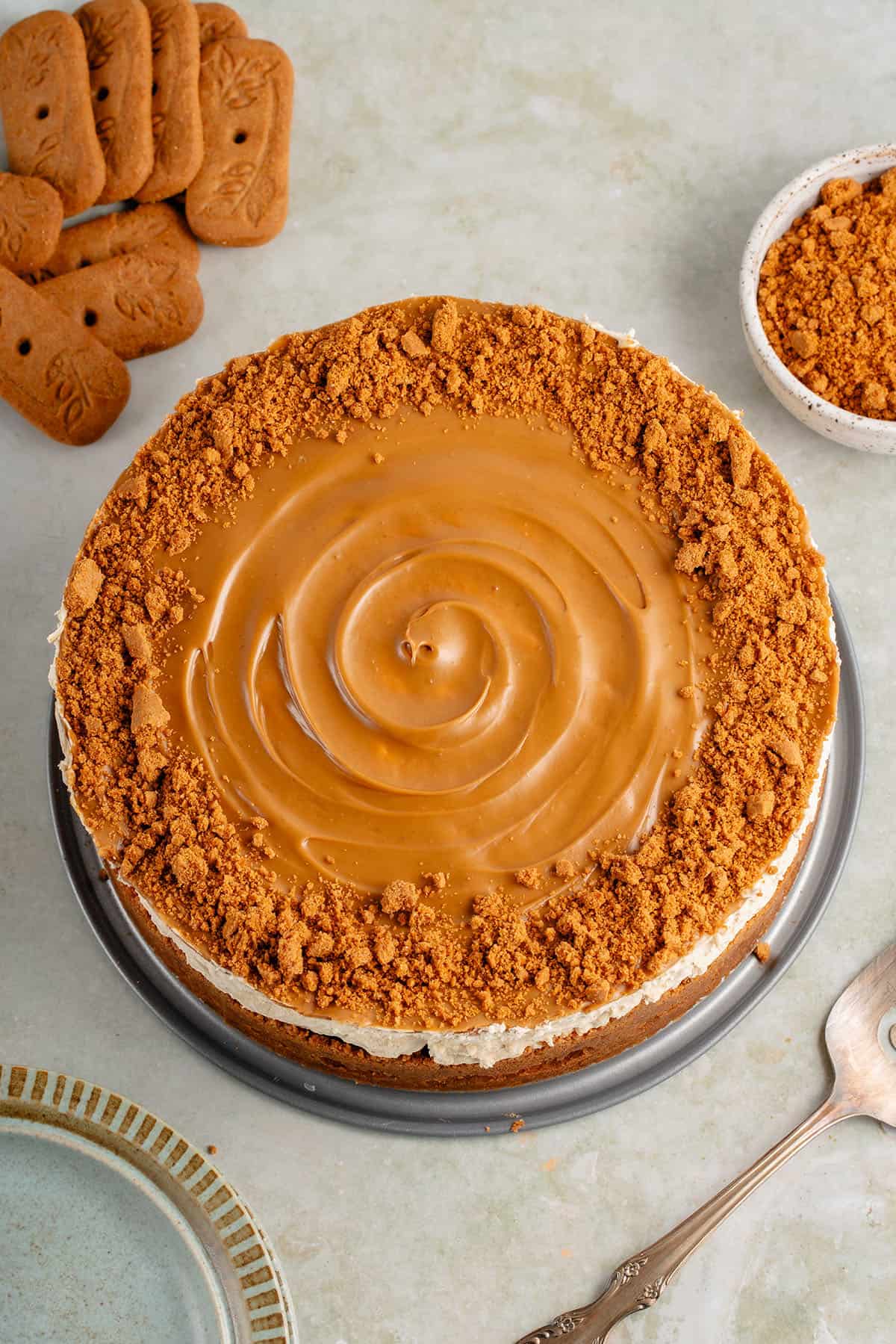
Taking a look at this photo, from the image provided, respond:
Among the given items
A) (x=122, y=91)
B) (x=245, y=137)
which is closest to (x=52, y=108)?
(x=122, y=91)

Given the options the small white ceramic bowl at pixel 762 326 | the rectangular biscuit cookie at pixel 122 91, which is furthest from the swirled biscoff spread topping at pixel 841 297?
the rectangular biscuit cookie at pixel 122 91

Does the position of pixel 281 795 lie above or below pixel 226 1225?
above

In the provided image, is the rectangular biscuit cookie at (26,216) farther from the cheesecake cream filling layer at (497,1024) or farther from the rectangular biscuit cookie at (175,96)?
the cheesecake cream filling layer at (497,1024)

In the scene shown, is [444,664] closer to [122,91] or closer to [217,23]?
[122,91]

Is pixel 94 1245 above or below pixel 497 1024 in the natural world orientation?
below

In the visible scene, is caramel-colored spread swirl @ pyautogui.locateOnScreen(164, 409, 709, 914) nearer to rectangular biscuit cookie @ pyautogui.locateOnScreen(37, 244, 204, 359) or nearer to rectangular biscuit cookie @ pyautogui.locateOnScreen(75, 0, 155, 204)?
rectangular biscuit cookie @ pyautogui.locateOnScreen(37, 244, 204, 359)

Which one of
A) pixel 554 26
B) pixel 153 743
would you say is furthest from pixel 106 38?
pixel 153 743

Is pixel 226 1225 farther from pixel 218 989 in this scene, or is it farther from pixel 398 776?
pixel 398 776
